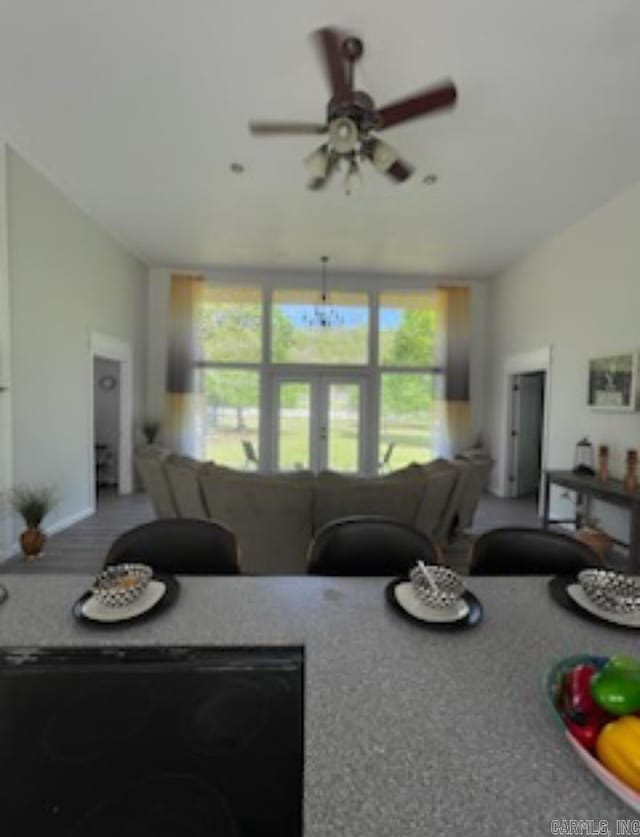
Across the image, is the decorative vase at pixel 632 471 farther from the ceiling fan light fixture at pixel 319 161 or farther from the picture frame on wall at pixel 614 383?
the ceiling fan light fixture at pixel 319 161

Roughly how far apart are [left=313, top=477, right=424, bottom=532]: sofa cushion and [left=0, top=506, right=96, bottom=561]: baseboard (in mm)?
2623

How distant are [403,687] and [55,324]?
4731 mm

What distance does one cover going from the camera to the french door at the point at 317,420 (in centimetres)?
710

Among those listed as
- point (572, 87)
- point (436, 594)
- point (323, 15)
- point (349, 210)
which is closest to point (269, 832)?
point (436, 594)

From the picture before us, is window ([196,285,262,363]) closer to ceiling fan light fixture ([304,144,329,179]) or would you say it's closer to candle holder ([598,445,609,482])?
ceiling fan light fixture ([304,144,329,179])

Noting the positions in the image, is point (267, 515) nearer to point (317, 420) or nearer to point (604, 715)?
point (604, 715)

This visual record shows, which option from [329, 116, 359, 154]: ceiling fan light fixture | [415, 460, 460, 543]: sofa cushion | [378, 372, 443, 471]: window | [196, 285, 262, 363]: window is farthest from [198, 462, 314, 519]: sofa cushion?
[378, 372, 443, 471]: window

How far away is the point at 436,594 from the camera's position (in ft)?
3.86

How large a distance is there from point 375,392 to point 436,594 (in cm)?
606

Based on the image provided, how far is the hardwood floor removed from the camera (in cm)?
366

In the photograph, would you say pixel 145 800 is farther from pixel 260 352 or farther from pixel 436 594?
pixel 260 352

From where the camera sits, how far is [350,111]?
244 centimetres

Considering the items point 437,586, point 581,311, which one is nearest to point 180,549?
point 437,586

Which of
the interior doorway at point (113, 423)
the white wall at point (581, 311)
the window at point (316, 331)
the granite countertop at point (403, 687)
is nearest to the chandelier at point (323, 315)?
the window at point (316, 331)
